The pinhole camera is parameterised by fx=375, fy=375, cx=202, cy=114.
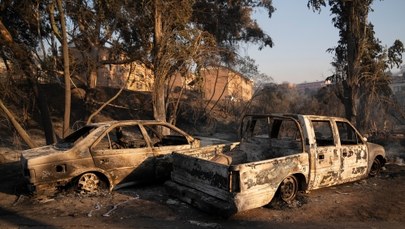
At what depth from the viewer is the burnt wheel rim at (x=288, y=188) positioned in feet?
22.1

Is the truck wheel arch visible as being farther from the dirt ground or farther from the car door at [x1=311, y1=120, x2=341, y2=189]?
the car door at [x1=311, y1=120, x2=341, y2=189]

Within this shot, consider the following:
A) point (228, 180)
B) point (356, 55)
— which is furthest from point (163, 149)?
point (356, 55)

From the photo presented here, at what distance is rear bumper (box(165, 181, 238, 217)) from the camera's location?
18.8 ft

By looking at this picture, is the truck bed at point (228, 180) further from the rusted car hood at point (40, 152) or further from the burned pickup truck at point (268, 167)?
the rusted car hood at point (40, 152)

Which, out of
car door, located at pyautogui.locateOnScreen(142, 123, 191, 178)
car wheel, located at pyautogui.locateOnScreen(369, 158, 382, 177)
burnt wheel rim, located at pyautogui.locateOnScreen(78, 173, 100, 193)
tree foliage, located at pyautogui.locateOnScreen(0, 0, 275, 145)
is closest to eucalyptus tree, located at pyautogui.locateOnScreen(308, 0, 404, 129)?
tree foliage, located at pyautogui.locateOnScreen(0, 0, 275, 145)

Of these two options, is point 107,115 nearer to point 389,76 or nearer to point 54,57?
point 54,57

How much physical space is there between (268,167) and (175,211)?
1.76 m

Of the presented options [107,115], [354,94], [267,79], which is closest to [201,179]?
[354,94]

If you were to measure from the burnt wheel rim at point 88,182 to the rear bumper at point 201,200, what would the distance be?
1.46 m

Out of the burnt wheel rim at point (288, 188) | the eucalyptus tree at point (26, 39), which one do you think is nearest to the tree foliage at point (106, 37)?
the eucalyptus tree at point (26, 39)

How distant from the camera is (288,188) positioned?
22.4 ft

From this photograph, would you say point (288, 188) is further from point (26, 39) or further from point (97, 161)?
→ point (26, 39)

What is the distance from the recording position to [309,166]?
7.10 m

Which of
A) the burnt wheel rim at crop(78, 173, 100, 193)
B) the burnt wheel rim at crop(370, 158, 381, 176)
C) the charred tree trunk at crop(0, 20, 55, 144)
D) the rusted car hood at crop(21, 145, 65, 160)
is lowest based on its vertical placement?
the burnt wheel rim at crop(370, 158, 381, 176)
